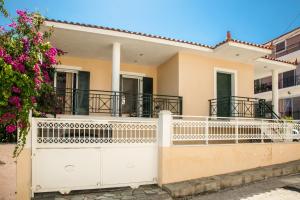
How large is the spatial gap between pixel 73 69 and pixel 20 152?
6.10 metres

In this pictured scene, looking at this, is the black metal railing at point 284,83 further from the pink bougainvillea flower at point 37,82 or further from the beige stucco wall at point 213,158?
the pink bougainvillea flower at point 37,82

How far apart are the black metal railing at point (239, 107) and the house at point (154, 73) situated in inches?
1.7

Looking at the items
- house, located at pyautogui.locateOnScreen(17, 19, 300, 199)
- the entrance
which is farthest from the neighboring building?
the entrance

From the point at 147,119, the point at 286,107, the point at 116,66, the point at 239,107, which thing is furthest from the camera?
the point at 286,107

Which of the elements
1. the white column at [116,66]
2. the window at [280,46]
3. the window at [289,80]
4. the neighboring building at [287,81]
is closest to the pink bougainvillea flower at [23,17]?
the white column at [116,66]

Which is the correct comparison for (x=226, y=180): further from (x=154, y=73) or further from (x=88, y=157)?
(x=154, y=73)

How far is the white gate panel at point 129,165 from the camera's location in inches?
241

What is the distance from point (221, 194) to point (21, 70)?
5529 millimetres

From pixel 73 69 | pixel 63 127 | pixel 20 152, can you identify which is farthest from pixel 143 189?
pixel 73 69

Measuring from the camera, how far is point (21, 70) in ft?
15.4

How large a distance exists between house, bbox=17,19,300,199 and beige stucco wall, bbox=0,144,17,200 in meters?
0.14

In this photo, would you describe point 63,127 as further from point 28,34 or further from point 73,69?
point 73,69

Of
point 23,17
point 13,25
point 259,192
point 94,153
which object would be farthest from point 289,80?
point 13,25

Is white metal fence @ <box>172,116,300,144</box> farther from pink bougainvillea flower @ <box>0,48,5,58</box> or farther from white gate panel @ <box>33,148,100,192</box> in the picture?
pink bougainvillea flower @ <box>0,48,5,58</box>
